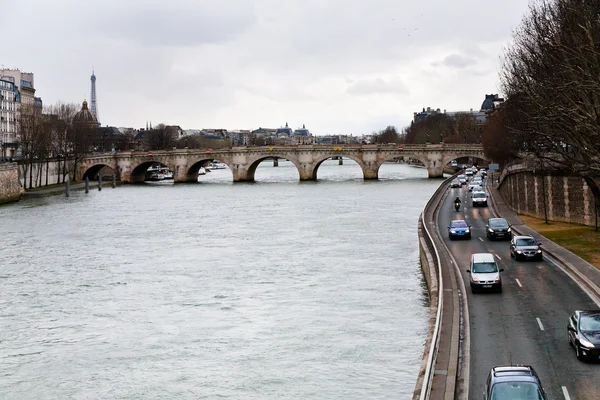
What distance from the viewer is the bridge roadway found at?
25469 mm

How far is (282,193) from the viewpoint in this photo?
12988 cm

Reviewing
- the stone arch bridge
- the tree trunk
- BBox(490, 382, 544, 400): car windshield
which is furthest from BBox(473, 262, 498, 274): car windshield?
the stone arch bridge

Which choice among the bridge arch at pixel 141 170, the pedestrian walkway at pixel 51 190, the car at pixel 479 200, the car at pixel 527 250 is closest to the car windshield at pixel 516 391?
the car at pixel 527 250

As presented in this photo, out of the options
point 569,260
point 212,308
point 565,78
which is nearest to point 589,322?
point 569,260

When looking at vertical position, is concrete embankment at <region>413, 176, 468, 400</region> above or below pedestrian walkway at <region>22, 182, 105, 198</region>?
below

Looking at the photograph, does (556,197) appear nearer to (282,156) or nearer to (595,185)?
(595,185)

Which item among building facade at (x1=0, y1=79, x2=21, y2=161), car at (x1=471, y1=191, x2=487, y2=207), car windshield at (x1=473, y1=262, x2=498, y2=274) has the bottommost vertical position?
car windshield at (x1=473, y1=262, x2=498, y2=274)

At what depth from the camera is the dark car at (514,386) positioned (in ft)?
69.8

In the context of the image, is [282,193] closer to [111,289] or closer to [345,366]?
[111,289]

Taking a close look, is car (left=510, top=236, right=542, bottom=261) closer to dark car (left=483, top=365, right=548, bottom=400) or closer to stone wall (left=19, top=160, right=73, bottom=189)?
dark car (left=483, top=365, right=548, bottom=400)

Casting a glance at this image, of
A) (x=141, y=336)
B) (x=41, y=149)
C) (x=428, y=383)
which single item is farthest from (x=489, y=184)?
(x=428, y=383)

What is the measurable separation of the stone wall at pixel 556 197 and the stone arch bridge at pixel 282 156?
71680 mm

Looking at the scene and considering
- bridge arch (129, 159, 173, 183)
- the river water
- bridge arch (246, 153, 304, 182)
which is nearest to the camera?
the river water

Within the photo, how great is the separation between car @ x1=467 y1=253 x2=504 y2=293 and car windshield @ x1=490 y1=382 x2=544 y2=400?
17043mm
